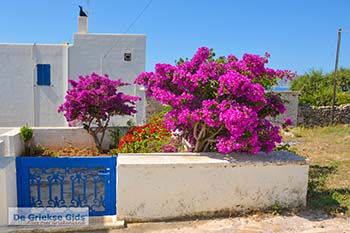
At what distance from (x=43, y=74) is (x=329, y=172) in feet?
38.0

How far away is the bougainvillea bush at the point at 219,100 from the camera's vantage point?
4.09 m

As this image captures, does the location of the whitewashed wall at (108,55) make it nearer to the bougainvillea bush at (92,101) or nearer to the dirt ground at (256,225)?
the bougainvillea bush at (92,101)

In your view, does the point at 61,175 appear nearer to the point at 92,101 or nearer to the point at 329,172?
the point at 92,101

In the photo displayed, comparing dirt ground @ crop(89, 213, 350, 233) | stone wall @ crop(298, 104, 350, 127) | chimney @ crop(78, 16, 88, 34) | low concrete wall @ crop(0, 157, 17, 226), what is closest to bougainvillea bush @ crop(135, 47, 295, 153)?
dirt ground @ crop(89, 213, 350, 233)

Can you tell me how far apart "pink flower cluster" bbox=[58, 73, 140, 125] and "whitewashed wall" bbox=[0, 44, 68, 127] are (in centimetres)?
527

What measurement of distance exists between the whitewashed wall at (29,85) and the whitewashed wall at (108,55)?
567mm

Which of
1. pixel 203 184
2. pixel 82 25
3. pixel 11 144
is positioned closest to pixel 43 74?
pixel 82 25

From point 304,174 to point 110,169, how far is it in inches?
105

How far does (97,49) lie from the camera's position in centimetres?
1323

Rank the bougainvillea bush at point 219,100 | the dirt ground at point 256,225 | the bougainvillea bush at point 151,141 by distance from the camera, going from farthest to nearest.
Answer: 1. the bougainvillea bush at point 151,141
2. the bougainvillea bush at point 219,100
3. the dirt ground at point 256,225

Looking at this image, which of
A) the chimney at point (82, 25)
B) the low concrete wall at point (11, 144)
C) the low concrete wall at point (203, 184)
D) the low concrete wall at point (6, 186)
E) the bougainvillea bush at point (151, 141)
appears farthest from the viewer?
the chimney at point (82, 25)

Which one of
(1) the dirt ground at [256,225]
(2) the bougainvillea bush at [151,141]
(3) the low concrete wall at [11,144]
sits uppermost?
(2) the bougainvillea bush at [151,141]

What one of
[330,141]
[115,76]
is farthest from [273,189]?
[115,76]

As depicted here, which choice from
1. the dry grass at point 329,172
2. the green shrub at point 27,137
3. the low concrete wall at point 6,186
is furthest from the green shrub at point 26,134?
the dry grass at point 329,172
